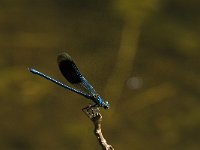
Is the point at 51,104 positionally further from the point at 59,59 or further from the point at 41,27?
the point at 59,59

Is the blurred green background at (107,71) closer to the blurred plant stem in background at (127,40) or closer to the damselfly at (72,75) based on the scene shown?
the blurred plant stem in background at (127,40)

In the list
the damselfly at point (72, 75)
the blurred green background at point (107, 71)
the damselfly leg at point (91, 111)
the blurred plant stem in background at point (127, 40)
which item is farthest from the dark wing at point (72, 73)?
the blurred plant stem in background at point (127, 40)

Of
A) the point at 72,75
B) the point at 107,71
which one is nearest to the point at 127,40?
the point at 107,71

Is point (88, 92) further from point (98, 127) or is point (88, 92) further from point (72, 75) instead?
point (98, 127)

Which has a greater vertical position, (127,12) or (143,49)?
(127,12)

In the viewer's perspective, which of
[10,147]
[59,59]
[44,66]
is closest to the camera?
[59,59]

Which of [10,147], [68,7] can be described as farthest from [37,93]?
[68,7]

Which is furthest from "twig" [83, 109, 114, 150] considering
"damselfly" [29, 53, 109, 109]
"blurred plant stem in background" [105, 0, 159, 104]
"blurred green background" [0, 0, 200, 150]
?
"blurred plant stem in background" [105, 0, 159, 104]

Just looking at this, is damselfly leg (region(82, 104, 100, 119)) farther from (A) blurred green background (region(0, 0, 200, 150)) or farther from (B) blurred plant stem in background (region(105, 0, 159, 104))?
(B) blurred plant stem in background (region(105, 0, 159, 104))
